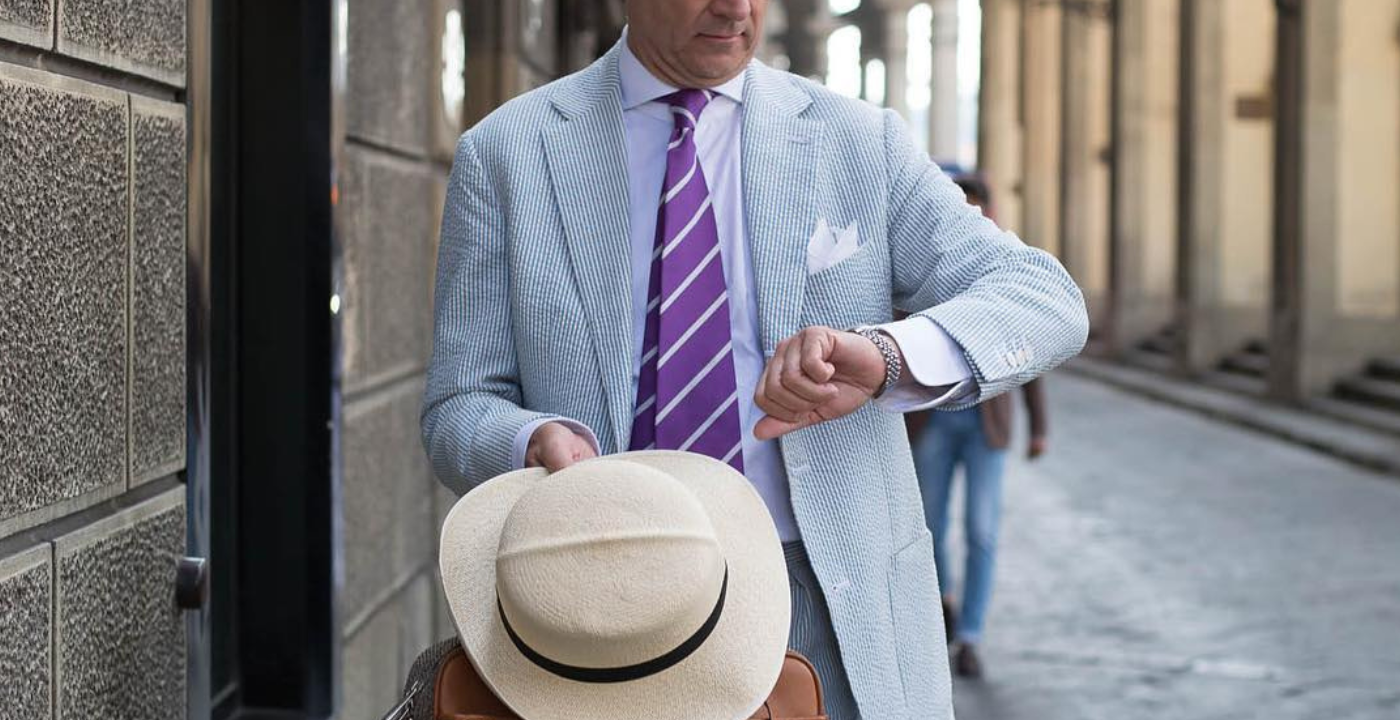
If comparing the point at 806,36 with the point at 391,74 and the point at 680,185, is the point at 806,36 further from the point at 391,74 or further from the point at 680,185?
the point at 680,185

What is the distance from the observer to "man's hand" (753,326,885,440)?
1895 millimetres

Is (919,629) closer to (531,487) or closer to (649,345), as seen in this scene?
(649,345)

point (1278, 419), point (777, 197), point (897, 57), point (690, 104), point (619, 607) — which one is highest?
point (690, 104)

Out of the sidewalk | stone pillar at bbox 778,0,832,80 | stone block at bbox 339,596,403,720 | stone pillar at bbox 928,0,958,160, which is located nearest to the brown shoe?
stone block at bbox 339,596,403,720

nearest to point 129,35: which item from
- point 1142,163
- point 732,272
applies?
point 732,272

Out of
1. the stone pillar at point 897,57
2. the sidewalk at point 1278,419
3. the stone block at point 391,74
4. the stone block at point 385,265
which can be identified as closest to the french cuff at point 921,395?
the stone block at point 385,265

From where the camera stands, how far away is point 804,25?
5050cm

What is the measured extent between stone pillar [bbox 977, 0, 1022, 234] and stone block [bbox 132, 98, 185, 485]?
36078mm

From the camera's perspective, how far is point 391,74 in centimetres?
475

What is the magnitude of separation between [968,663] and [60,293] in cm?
451

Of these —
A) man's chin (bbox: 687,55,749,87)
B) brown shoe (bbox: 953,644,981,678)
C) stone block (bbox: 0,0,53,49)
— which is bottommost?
brown shoe (bbox: 953,644,981,678)

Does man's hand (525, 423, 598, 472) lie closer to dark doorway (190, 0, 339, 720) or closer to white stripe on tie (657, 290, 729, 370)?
white stripe on tie (657, 290, 729, 370)

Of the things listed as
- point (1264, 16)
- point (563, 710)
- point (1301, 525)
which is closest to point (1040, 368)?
point (563, 710)

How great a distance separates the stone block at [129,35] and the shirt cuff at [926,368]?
104 cm
